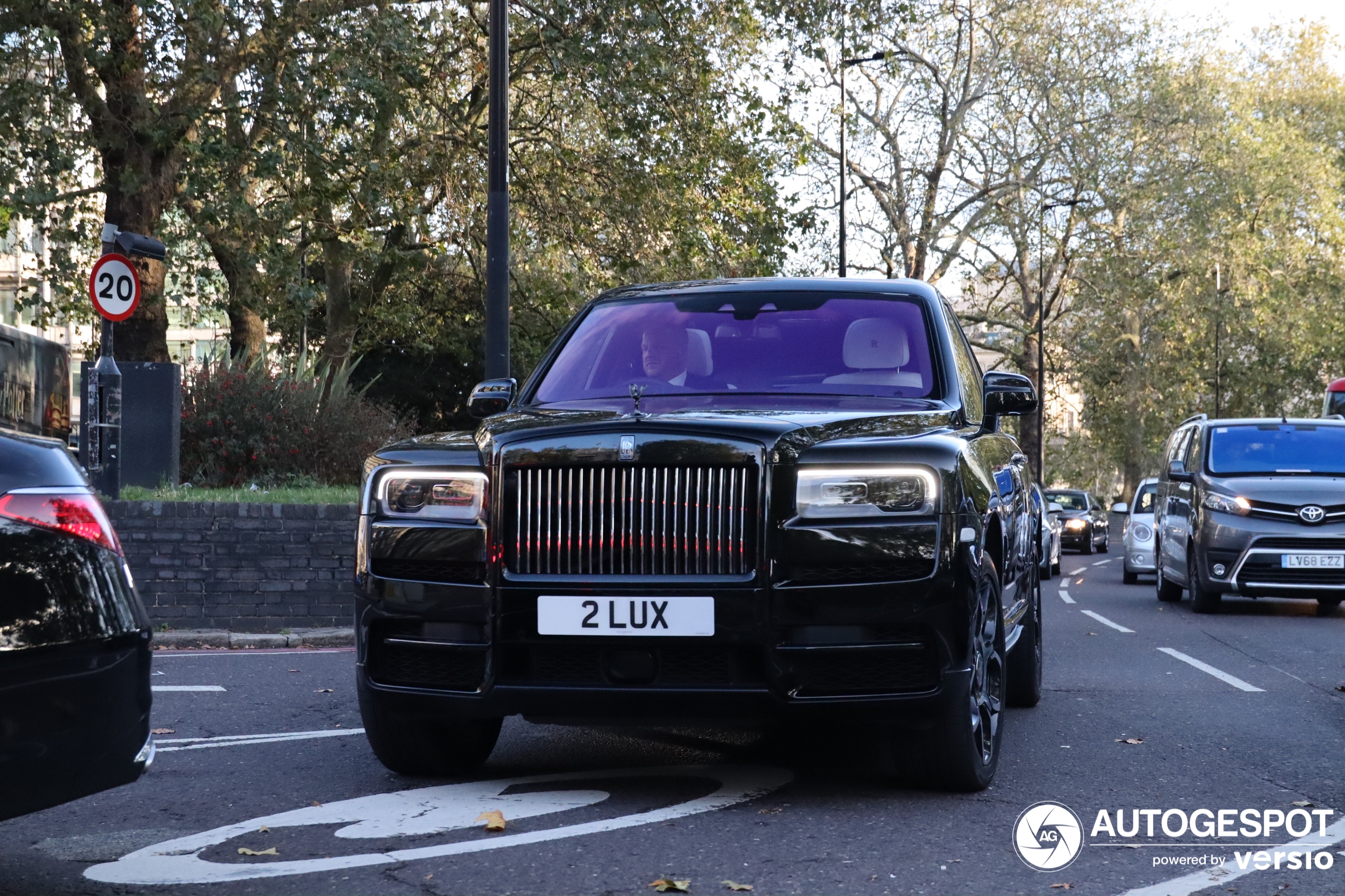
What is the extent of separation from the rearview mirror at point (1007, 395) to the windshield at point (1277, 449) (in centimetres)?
953

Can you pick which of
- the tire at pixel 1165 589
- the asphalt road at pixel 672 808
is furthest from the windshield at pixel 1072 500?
the asphalt road at pixel 672 808

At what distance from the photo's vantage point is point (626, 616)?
5.22 m

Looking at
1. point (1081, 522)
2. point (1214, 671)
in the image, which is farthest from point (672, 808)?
point (1081, 522)

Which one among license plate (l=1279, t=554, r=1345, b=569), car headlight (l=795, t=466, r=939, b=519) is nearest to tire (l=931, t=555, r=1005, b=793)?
car headlight (l=795, t=466, r=939, b=519)

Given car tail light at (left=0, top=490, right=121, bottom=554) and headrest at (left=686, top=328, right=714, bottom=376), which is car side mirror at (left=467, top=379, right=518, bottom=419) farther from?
car tail light at (left=0, top=490, right=121, bottom=554)

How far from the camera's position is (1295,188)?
Answer: 54.2 metres

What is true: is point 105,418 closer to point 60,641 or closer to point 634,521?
point 634,521

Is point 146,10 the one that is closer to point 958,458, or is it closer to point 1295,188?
point 958,458

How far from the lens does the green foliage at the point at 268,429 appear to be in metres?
18.1

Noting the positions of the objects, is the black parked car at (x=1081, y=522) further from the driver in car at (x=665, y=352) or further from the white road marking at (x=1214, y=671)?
the driver in car at (x=665, y=352)

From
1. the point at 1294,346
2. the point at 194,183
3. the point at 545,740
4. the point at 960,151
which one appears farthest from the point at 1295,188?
the point at 545,740

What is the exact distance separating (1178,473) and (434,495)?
12.7m

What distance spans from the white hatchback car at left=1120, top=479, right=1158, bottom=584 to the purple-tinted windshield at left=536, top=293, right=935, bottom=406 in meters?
16.8

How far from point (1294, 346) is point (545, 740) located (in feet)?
177
